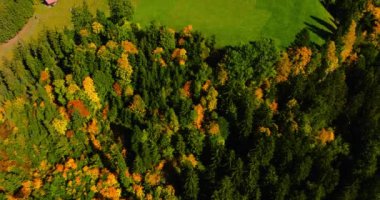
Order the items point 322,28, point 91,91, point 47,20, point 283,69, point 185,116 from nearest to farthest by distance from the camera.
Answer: point 185,116
point 91,91
point 283,69
point 322,28
point 47,20

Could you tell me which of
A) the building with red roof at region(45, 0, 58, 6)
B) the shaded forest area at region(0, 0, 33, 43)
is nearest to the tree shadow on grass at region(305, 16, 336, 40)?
the building with red roof at region(45, 0, 58, 6)

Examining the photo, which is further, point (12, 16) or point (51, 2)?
point (51, 2)

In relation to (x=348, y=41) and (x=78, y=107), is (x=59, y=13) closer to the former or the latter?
(x=78, y=107)

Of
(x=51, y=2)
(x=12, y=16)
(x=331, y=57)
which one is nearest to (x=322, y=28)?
(x=331, y=57)

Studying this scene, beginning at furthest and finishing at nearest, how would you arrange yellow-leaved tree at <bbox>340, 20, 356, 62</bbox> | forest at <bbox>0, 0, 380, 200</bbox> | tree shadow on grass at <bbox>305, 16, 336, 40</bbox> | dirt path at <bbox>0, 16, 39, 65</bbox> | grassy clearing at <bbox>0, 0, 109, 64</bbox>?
tree shadow on grass at <bbox>305, 16, 336, 40</bbox>, grassy clearing at <bbox>0, 0, 109, 64</bbox>, dirt path at <bbox>0, 16, 39, 65</bbox>, yellow-leaved tree at <bbox>340, 20, 356, 62</bbox>, forest at <bbox>0, 0, 380, 200</bbox>

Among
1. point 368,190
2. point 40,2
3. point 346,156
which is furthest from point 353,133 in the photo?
point 40,2

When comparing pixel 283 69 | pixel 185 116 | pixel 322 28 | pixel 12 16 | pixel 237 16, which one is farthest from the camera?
pixel 237 16

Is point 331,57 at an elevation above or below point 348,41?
below

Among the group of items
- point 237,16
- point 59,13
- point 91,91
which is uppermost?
point 237,16

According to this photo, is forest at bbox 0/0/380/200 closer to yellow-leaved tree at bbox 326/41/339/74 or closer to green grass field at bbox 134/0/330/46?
yellow-leaved tree at bbox 326/41/339/74
